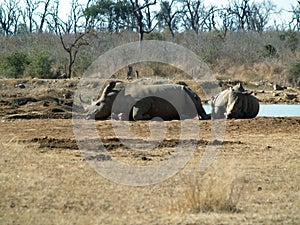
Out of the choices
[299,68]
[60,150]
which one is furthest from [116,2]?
[60,150]

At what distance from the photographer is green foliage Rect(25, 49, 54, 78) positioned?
30.0 metres

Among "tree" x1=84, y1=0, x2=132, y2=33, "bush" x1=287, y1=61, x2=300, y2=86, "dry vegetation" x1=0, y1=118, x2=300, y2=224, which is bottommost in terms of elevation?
"dry vegetation" x1=0, y1=118, x2=300, y2=224

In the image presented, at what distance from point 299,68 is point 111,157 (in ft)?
82.6

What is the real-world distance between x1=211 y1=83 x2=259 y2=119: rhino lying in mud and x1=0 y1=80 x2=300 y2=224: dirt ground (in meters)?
1.66

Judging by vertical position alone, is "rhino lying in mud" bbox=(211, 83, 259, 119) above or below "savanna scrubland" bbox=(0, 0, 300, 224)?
above

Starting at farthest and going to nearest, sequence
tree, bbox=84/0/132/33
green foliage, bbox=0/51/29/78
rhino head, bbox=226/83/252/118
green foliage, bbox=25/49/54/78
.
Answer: tree, bbox=84/0/132/33 → green foliage, bbox=25/49/54/78 → green foliage, bbox=0/51/29/78 → rhino head, bbox=226/83/252/118

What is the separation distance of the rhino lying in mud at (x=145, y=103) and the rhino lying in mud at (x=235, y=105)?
1.62ft

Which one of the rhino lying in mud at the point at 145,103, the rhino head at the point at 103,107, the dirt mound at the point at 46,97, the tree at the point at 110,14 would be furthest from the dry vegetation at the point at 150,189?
the tree at the point at 110,14

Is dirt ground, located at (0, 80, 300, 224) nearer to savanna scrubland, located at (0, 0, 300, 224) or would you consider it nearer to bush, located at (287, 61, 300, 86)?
savanna scrubland, located at (0, 0, 300, 224)

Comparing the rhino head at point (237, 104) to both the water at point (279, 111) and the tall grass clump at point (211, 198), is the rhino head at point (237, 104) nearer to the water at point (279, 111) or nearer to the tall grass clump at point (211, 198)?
the water at point (279, 111)

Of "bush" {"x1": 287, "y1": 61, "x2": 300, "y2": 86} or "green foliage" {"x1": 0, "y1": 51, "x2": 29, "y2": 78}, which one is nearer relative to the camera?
"green foliage" {"x1": 0, "y1": 51, "x2": 29, "y2": 78}

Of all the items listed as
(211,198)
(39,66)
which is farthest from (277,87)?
(211,198)

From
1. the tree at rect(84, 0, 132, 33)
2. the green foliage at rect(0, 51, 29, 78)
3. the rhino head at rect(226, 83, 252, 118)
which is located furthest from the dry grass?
the tree at rect(84, 0, 132, 33)

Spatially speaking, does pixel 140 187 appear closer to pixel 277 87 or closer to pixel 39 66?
pixel 39 66
